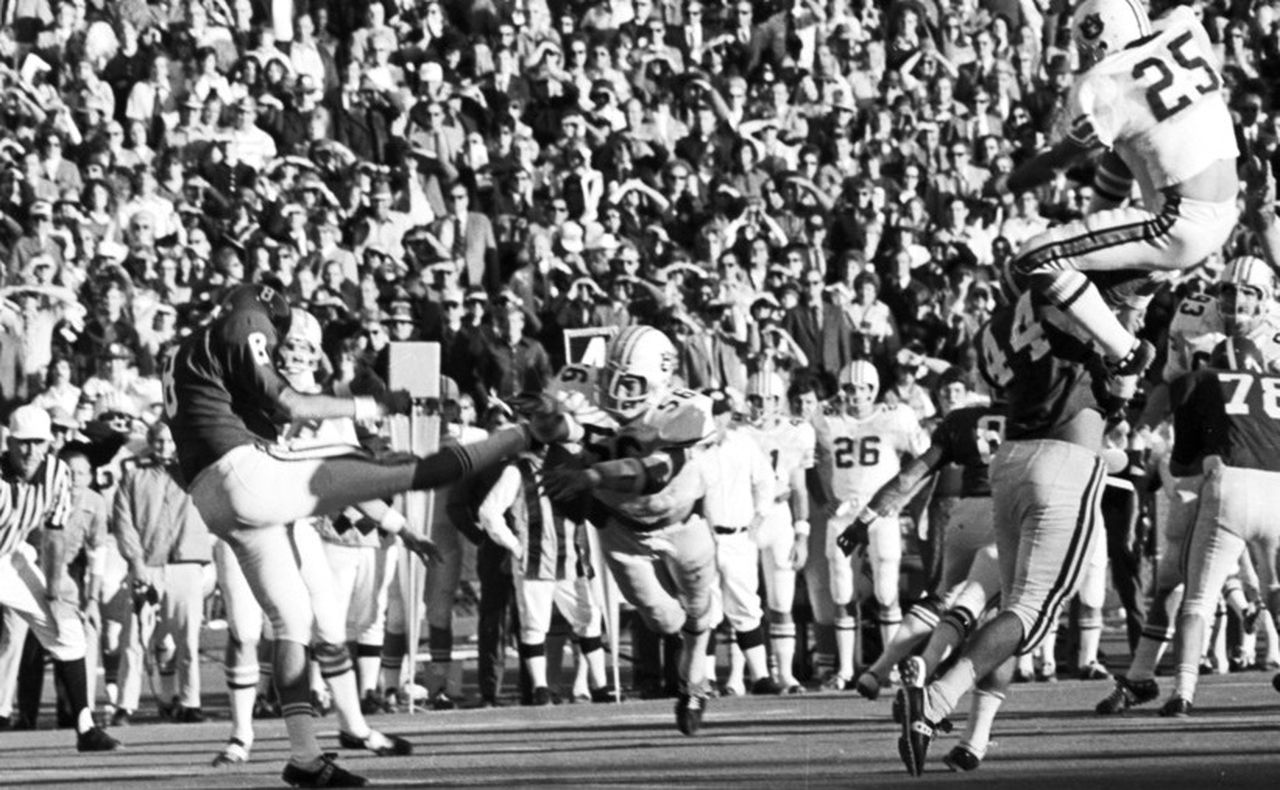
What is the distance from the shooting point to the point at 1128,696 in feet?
49.5

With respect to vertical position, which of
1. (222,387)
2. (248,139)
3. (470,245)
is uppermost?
(248,139)

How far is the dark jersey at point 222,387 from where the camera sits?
12.7m

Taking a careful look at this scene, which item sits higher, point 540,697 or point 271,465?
point 271,465

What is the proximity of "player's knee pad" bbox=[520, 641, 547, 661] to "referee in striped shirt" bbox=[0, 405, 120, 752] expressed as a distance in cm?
323

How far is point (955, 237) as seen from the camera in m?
23.9

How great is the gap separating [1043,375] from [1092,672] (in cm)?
737

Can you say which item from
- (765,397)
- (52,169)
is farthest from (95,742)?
(52,169)

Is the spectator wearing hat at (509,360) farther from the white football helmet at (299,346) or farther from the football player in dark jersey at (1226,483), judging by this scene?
the football player in dark jersey at (1226,483)

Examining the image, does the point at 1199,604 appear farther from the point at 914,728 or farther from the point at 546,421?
the point at 546,421

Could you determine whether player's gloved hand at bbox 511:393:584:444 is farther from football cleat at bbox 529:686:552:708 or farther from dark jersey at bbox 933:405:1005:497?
football cleat at bbox 529:686:552:708

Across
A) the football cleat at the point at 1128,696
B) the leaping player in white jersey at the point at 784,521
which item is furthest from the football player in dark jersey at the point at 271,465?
the leaping player in white jersey at the point at 784,521

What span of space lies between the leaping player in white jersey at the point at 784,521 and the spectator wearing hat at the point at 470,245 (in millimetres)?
3369

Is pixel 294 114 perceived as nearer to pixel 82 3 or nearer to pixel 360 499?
pixel 82 3

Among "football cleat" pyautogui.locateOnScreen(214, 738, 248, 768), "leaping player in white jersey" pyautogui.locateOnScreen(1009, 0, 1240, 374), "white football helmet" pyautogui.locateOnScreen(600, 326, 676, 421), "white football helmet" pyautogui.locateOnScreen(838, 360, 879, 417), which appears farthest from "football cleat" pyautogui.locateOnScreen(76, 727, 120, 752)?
"white football helmet" pyautogui.locateOnScreen(838, 360, 879, 417)
